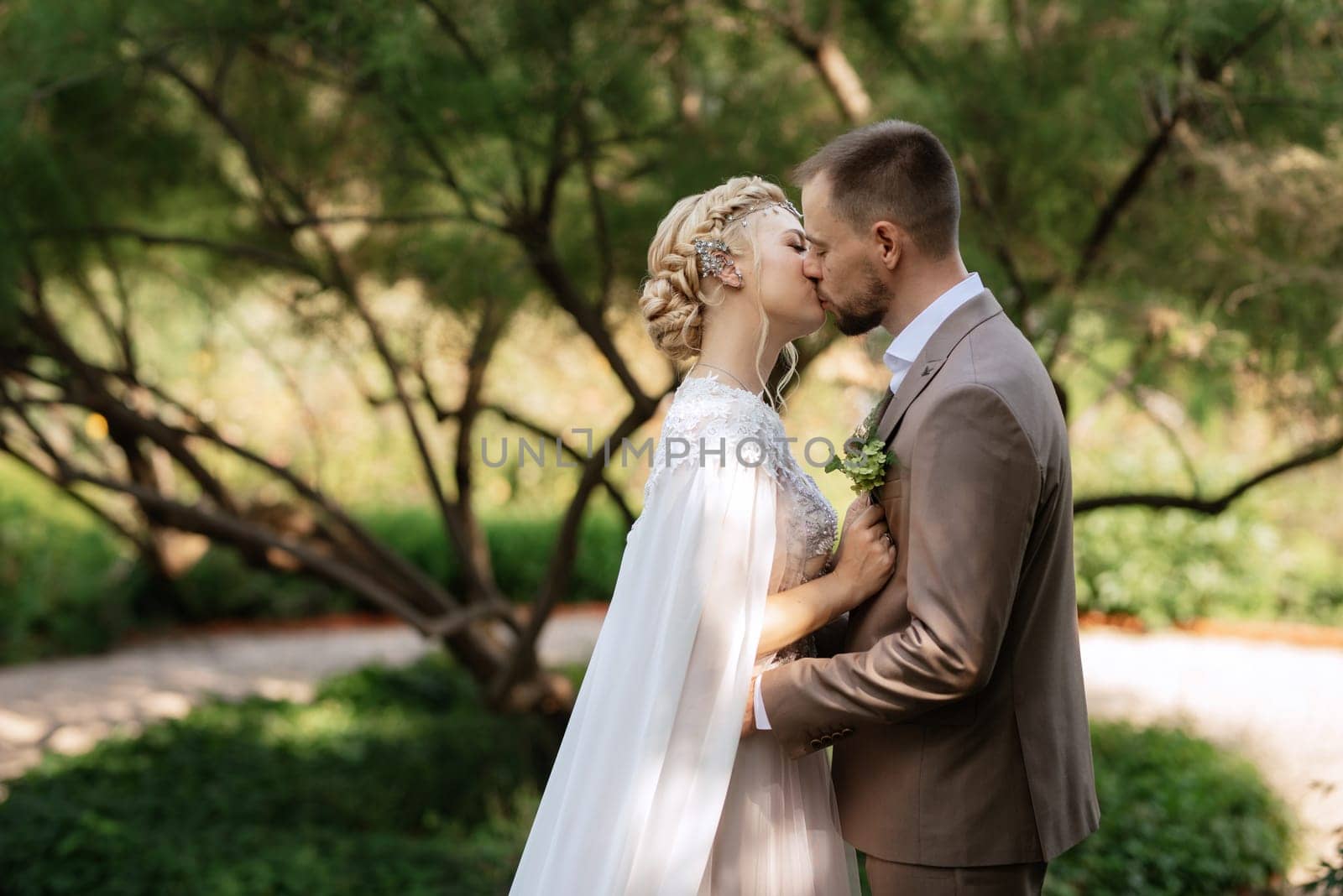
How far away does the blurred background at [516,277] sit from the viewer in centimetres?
413

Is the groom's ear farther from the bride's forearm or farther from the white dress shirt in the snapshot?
the bride's forearm

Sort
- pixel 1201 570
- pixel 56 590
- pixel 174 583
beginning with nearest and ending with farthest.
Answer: pixel 56 590, pixel 1201 570, pixel 174 583

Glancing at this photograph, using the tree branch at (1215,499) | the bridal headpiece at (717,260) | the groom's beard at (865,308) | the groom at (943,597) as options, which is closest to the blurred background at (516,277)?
the tree branch at (1215,499)

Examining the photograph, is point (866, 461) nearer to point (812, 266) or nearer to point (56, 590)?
point (812, 266)

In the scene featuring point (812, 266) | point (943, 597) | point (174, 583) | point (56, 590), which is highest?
point (174, 583)

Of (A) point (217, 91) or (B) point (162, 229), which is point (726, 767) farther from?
(B) point (162, 229)

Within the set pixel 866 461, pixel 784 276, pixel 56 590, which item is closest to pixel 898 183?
pixel 784 276

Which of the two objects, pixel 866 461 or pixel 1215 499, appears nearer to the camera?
pixel 866 461

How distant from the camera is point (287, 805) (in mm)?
5766

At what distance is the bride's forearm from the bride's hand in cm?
2

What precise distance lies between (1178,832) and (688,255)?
3.60 m

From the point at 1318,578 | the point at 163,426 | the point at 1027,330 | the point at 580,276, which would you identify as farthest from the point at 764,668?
the point at 1318,578

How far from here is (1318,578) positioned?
1003 centimetres

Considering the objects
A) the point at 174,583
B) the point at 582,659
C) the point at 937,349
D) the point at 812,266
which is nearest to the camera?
the point at 937,349
